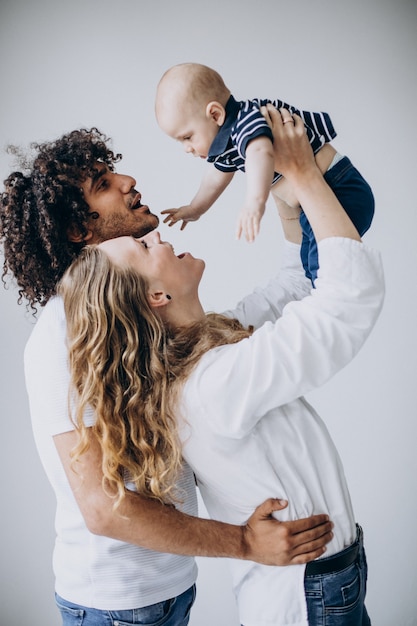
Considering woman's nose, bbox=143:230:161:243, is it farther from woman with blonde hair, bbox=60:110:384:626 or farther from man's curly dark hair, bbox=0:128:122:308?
man's curly dark hair, bbox=0:128:122:308

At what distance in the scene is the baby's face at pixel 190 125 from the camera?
1528 mm

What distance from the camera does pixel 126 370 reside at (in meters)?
1.35

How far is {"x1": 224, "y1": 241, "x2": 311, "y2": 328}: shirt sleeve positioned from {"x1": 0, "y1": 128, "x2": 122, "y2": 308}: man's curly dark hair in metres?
0.45

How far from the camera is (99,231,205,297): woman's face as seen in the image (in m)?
1.40

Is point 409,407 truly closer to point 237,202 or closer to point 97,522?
point 237,202

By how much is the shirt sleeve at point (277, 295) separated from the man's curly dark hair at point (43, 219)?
1.47 ft

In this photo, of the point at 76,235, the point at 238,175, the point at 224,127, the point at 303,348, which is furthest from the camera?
the point at 238,175

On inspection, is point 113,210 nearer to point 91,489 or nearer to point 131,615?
point 91,489

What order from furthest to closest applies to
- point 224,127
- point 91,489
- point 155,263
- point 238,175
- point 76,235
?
point 238,175, point 76,235, point 224,127, point 155,263, point 91,489

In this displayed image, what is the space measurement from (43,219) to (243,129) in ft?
1.71

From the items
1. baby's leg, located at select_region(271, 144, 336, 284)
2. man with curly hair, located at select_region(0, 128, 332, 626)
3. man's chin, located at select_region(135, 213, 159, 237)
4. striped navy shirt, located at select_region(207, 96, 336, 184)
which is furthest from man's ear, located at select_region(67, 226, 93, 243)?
baby's leg, located at select_region(271, 144, 336, 284)

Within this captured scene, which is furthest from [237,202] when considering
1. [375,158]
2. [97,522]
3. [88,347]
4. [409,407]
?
[97,522]

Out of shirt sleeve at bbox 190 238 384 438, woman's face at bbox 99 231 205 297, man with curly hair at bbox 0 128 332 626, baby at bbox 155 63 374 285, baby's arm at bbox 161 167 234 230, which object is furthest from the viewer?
baby's arm at bbox 161 167 234 230

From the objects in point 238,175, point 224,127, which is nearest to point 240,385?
point 224,127
